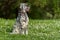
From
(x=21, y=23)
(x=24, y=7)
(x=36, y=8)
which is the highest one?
(x=24, y=7)

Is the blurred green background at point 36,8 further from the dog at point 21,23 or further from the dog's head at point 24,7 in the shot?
the dog's head at point 24,7

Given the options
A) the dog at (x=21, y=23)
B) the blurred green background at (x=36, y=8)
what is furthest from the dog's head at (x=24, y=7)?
the blurred green background at (x=36, y=8)

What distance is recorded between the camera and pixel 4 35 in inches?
444

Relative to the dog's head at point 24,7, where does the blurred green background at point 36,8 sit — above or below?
below

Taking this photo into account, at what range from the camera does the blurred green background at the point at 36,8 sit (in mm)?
27203

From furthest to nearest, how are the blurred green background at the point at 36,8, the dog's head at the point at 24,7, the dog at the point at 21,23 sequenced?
1. the blurred green background at the point at 36,8
2. the dog at the point at 21,23
3. the dog's head at the point at 24,7

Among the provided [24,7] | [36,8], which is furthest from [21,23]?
[36,8]

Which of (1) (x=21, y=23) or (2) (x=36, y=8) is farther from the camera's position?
(2) (x=36, y=8)

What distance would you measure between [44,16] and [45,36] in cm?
1784

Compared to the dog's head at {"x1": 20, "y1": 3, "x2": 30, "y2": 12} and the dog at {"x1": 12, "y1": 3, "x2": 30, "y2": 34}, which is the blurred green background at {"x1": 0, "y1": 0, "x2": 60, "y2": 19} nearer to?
the dog at {"x1": 12, "y1": 3, "x2": 30, "y2": 34}

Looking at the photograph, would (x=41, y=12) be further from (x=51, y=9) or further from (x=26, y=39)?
(x=26, y=39)

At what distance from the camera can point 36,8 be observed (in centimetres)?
2906

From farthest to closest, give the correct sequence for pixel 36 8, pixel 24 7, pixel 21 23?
pixel 36 8
pixel 21 23
pixel 24 7

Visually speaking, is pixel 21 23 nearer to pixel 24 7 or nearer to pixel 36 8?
pixel 24 7
